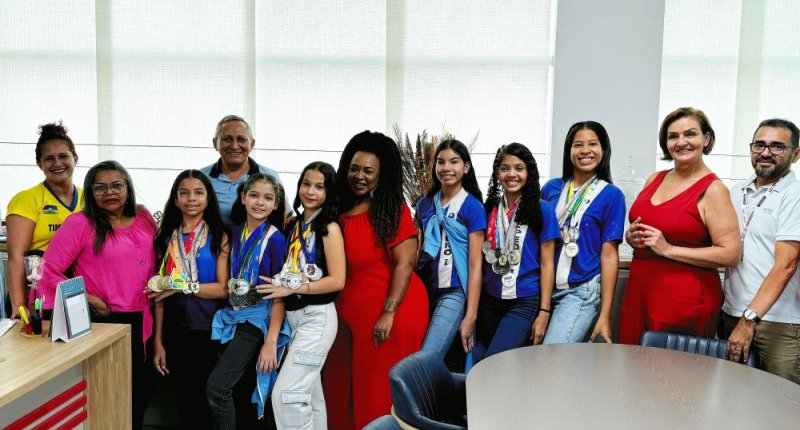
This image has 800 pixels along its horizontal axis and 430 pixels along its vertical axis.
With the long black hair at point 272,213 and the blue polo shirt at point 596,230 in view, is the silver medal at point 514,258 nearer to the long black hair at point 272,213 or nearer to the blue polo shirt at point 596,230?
the blue polo shirt at point 596,230

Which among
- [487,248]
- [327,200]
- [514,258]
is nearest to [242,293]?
[327,200]

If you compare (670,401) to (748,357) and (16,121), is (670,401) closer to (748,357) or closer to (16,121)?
(748,357)

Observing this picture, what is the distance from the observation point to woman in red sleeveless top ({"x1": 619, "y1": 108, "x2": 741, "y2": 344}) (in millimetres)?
2529

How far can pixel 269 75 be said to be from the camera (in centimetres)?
518

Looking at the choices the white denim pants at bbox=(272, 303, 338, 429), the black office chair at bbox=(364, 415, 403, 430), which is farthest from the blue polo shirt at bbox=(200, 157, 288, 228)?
the black office chair at bbox=(364, 415, 403, 430)

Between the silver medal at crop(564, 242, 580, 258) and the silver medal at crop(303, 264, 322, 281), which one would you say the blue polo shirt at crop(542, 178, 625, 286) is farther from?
the silver medal at crop(303, 264, 322, 281)

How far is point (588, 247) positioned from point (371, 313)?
1.04m

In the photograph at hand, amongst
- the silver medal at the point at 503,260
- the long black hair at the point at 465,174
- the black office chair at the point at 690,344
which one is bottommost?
the black office chair at the point at 690,344

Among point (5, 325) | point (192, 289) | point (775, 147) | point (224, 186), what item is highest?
point (775, 147)

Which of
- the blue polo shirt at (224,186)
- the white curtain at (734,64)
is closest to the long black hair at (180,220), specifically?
the blue polo shirt at (224,186)

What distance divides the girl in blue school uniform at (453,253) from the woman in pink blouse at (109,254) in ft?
4.32

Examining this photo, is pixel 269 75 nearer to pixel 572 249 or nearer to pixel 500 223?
pixel 500 223

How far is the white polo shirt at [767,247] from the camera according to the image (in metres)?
2.50

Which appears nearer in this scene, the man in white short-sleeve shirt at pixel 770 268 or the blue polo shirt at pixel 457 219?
the man in white short-sleeve shirt at pixel 770 268
